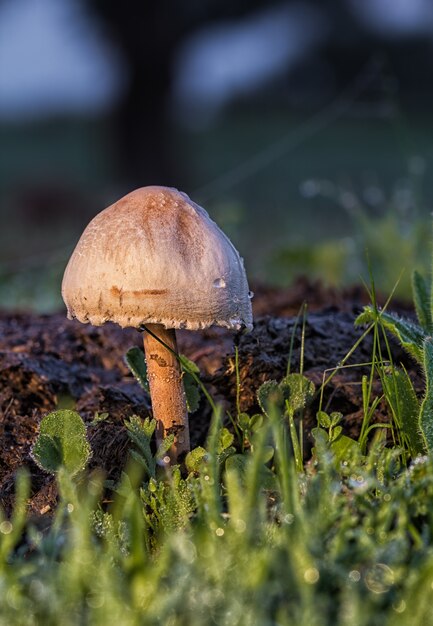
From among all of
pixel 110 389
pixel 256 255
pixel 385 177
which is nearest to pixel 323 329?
pixel 110 389

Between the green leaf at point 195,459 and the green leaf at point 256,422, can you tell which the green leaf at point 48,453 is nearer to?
the green leaf at point 195,459

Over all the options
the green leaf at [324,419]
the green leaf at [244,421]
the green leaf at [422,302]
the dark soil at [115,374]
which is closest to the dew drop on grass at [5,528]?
the dark soil at [115,374]

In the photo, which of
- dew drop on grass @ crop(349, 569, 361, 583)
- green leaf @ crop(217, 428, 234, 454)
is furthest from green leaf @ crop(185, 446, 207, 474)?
dew drop on grass @ crop(349, 569, 361, 583)

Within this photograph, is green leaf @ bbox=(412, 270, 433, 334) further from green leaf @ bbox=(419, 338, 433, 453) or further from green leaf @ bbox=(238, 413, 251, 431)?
green leaf @ bbox=(238, 413, 251, 431)

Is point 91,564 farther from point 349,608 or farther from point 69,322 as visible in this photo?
point 69,322

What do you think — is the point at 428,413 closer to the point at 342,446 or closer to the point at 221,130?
the point at 342,446

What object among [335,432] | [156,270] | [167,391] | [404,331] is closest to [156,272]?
[156,270]

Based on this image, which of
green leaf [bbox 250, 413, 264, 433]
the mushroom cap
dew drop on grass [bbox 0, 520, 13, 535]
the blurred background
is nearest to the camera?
dew drop on grass [bbox 0, 520, 13, 535]
